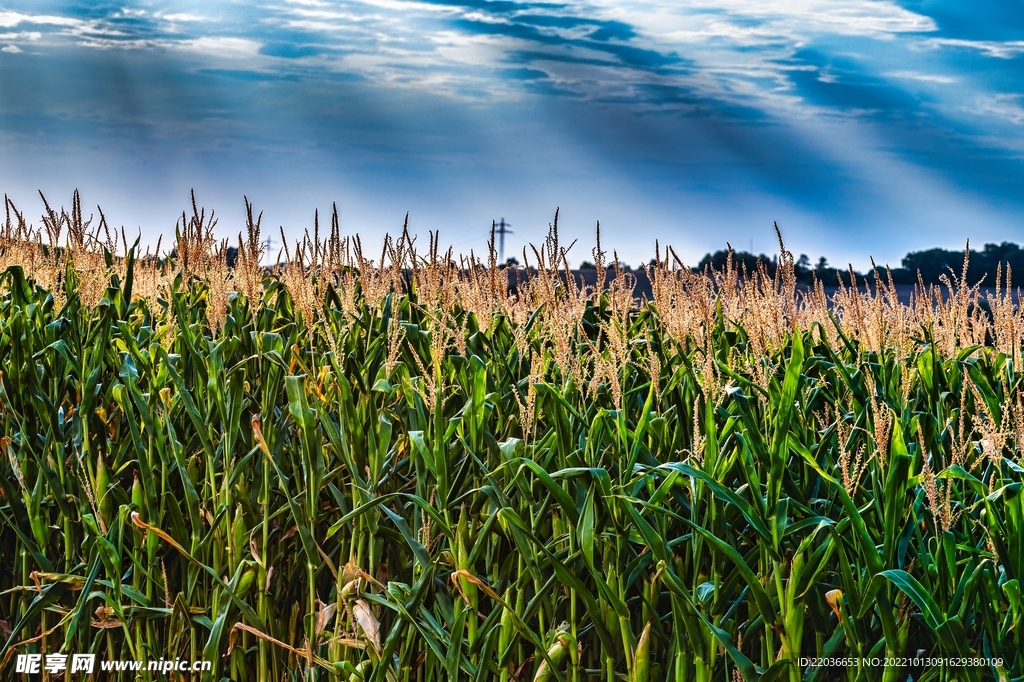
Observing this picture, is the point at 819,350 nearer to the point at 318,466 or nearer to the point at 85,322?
the point at 318,466

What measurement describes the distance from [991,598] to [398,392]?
86.3 inches

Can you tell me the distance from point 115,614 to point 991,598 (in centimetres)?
309

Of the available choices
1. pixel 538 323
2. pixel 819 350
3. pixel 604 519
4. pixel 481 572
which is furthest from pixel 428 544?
pixel 819 350

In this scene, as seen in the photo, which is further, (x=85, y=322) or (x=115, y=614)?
(x=85, y=322)

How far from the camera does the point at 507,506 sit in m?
2.66

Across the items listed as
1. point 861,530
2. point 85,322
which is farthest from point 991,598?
point 85,322

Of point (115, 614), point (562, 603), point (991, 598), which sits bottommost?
point (115, 614)

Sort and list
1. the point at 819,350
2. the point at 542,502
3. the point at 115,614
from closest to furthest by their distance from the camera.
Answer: the point at 542,502 → the point at 115,614 → the point at 819,350

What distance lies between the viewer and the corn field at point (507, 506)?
2.50 m

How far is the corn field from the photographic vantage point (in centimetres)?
250

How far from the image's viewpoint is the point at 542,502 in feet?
9.63

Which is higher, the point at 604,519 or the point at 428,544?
the point at 604,519

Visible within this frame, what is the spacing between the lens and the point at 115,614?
3.42 m

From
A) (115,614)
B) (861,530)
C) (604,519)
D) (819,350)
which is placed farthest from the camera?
(819,350)
